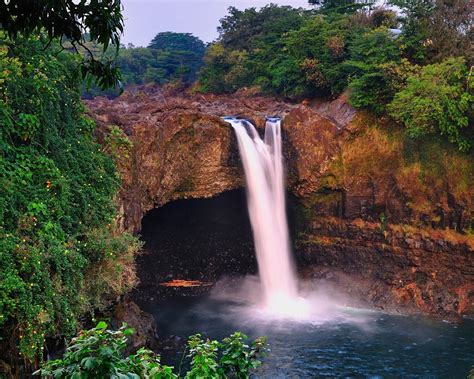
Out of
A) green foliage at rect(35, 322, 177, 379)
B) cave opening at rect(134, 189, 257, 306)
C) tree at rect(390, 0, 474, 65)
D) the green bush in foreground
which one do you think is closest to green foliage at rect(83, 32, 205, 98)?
cave opening at rect(134, 189, 257, 306)

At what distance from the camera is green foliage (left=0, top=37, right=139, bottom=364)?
6.73 metres

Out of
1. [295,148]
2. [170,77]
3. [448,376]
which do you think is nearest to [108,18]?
[448,376]

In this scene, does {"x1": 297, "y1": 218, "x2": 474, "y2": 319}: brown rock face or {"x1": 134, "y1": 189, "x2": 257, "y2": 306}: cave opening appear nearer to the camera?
{"x1": 297, "y1": 218, "x2": 474, "y2": 319}: brown rock face

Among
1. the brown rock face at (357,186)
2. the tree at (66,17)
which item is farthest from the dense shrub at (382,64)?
the tree at (66,17)

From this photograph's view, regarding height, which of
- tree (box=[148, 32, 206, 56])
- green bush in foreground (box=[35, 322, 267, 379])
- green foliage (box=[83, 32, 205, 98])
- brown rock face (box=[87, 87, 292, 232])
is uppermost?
tree (box=[148, 32, 206, 56])

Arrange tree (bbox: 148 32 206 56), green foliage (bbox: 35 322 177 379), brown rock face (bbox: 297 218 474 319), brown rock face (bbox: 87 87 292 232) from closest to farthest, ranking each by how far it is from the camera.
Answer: green foliage (bbox: 35 322 177 379) < brown rock face (bbox: 87 87 292 232) < brown rock face (bbox: 297 218 474 319) < tree (bbox: 148 32 206 56)

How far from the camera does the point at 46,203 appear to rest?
8258 millimetres

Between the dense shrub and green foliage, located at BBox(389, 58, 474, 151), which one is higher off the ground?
the dense shrub

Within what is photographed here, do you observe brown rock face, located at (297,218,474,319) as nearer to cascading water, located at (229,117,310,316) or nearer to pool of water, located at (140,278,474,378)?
pool of water, located at (140,278,474,378)

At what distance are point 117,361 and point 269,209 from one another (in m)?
14.1

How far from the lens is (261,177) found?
16.3m

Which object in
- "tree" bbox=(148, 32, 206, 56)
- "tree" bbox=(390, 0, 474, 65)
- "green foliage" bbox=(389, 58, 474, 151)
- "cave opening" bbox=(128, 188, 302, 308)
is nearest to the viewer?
"green foliage" bbox=(389, 58, 474, 151)

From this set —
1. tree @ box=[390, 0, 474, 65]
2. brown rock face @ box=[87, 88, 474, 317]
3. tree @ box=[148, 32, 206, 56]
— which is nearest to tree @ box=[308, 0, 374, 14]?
tree @ box=[390, 0, 474, 65]

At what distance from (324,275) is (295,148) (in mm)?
4841
